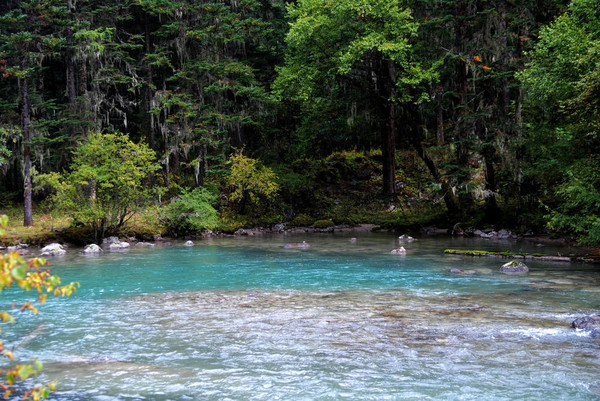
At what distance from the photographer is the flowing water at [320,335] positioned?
5.98m

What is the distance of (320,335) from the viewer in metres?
8.22

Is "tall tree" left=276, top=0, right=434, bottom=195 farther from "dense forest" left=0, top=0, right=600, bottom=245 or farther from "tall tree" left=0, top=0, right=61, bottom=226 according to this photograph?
"tall tree" left=0, top=0, right=61, bottom=226

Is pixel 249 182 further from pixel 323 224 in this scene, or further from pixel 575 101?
pixel 575 101

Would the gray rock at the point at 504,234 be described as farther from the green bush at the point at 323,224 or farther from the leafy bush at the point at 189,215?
the leafy bush at the point at 189,215

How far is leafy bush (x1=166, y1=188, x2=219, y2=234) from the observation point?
26.9 metres

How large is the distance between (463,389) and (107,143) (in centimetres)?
2291

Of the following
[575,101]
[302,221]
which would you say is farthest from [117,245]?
[575,101]

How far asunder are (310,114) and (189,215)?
524 inches

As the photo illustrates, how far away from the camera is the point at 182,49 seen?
105ft

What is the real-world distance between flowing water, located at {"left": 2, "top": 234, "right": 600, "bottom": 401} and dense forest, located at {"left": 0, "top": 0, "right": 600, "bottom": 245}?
6203 millimetres

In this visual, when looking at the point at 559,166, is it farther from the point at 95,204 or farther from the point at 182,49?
the point at 182,49

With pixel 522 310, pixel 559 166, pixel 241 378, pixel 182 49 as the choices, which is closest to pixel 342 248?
pixel 559 166

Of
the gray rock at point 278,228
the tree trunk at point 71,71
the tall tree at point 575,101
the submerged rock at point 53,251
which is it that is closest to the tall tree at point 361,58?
the gray rock at point 278,228

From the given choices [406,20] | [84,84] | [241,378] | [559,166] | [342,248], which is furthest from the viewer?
[84,84]
